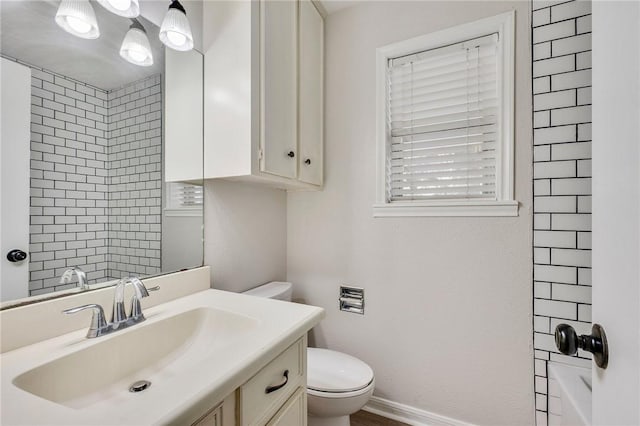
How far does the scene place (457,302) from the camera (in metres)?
1.52

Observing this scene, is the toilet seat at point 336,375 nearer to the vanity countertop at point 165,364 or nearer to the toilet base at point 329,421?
the toilet base at point 329,421

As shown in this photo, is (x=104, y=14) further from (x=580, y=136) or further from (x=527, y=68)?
(x=580, y=136)

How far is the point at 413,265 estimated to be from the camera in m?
1.62

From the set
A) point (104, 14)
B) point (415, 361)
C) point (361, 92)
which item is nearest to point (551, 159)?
point (361, 92)

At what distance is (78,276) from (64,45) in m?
0.74

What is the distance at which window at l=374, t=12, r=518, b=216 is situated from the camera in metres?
1.43

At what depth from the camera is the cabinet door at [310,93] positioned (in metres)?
1.59

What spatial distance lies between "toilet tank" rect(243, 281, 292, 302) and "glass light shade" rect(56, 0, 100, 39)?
1.30 meters

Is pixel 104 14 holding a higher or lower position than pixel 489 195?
higher

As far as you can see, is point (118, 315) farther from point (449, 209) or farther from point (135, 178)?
point (449, 209)

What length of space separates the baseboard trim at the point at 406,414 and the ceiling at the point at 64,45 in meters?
2.06

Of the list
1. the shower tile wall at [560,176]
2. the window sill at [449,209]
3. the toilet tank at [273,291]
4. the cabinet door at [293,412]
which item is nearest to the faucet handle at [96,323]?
the cabinet door at [293,412]

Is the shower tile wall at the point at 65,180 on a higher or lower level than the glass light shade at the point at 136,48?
lower
